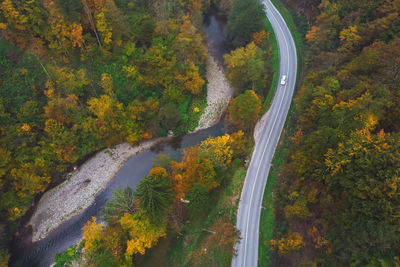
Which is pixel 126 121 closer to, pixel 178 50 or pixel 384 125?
pixel 178 50

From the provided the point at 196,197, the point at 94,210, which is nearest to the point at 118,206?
the point at 94,210

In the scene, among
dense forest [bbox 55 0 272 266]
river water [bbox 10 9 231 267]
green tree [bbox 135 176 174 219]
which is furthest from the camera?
river water [bbox 10 9 231 267]

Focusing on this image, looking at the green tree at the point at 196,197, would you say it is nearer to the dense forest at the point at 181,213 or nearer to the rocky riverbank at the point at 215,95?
the dense forest at the point at 181,213

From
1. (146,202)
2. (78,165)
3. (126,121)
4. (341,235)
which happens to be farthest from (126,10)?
(341,235)

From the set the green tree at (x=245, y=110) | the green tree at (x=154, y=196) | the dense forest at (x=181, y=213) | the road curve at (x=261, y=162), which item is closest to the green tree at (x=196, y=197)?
the dense forest at (x=181, y=213)

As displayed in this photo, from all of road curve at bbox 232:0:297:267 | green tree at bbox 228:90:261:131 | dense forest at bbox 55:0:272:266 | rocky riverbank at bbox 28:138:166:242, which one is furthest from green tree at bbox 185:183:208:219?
rocky riverbank at bbox 28:138:166:242

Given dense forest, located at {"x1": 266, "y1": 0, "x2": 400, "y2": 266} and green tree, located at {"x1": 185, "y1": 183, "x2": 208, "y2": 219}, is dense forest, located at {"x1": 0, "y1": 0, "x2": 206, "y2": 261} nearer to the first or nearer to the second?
green tree, located at {"x1": 185, "y1": 183, "x2": 208, "y2": 219}

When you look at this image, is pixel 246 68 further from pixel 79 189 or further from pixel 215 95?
pixel 79 189
